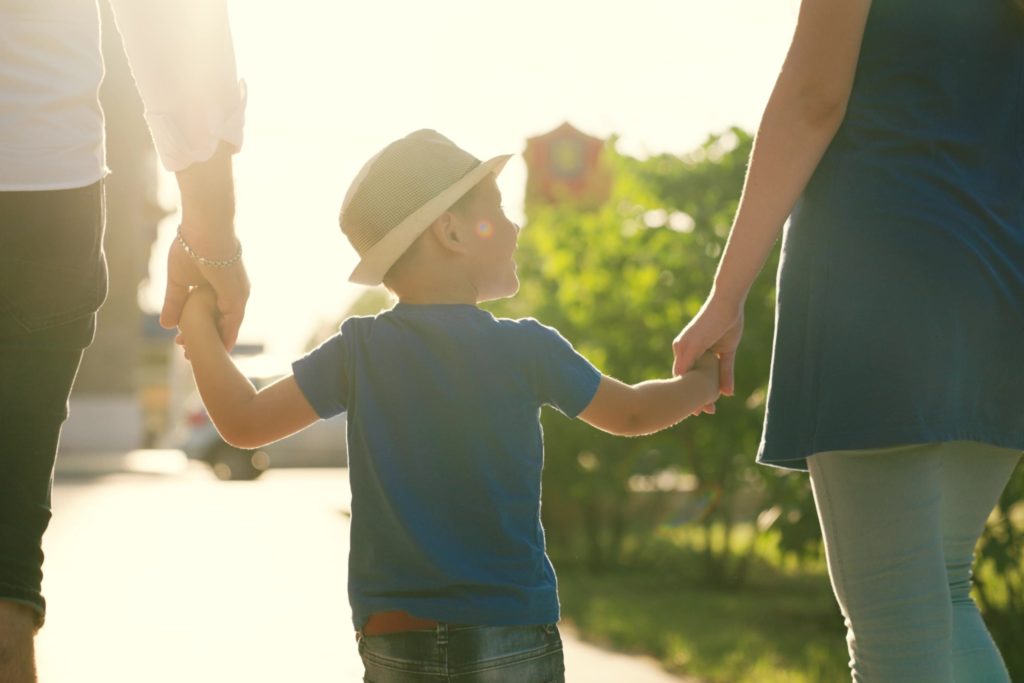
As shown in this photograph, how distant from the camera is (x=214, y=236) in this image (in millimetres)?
2811

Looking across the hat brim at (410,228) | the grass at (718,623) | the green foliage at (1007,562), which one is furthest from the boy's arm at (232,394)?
the green foliage at (1007,562)

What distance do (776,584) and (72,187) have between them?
804 centimetres

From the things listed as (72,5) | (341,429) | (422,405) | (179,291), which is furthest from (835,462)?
(341,429)

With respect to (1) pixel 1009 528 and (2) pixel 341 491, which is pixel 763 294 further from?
(2) pixel 341 491

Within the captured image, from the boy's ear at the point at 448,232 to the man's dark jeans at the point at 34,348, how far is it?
62 cm

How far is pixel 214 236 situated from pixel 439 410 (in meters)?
0.58

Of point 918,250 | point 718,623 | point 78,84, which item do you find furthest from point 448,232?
point 718,623

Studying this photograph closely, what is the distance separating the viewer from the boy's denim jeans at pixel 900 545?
246 cm

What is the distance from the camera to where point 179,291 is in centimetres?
291

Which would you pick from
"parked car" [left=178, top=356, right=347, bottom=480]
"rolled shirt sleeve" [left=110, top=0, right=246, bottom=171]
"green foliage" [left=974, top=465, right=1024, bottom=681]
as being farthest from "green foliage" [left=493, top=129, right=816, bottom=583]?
"parked car" [left=178, top=356, right=347, bottom=480]

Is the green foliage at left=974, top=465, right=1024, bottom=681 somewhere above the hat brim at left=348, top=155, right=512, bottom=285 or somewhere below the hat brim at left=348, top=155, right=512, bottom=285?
below

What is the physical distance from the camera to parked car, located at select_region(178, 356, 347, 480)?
22594 mm

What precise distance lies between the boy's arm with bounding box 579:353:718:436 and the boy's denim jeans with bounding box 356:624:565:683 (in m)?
0.42

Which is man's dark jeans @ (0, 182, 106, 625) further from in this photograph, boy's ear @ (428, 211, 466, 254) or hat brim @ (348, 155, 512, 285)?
boy's ear @ (428, 211, 466, 254)
